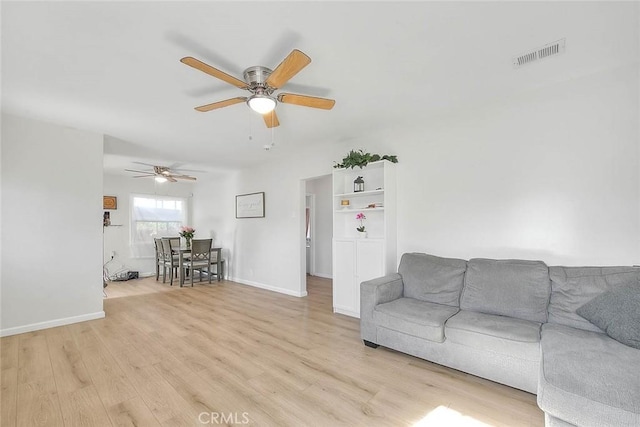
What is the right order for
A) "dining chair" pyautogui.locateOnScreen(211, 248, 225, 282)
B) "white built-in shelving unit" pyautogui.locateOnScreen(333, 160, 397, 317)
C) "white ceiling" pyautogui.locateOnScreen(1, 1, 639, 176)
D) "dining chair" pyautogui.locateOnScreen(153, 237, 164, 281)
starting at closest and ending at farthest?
1. "white ceiling" pyautogui.locateOnScreen(1, 1, 639, 176)
2. "white built-in shelving unit" pyautogui.locateOnScreen(333, 160, 397, 317)
3. "dining chair" pyautogui.locateOnScreen(211, 248, 225, 282)
4. "dining chair" pyautogui.locateOnScreen(153, 237, 164, 281)

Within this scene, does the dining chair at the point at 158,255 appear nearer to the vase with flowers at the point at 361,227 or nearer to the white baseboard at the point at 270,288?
the white baseboard at the point at 270,288

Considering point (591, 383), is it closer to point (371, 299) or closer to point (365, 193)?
point (371, 299)

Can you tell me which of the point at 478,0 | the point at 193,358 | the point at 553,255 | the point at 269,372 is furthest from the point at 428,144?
the point at 193,358

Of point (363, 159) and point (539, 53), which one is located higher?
point (539, 53)

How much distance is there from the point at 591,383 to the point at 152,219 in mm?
8118

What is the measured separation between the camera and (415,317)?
2.49 meters

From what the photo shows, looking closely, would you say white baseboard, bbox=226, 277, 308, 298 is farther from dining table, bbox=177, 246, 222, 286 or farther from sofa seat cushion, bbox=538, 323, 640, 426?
sofa seat cushion, bbox=538, 323, 640, 426

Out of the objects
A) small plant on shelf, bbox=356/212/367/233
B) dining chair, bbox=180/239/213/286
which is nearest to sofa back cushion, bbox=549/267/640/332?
small plant on shelf, bbox=356/212/367/233

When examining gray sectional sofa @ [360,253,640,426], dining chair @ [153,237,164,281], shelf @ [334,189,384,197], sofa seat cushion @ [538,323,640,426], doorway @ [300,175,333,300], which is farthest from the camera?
doorway @ [300,175,333,300]

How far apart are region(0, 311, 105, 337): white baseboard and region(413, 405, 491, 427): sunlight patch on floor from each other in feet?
13.1

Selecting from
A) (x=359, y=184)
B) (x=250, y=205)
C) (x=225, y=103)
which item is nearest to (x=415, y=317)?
(x=359, y=184)

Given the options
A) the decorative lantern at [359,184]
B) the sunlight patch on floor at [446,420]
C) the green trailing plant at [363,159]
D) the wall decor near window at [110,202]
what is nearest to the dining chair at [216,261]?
the wall decor near window at [110,202]

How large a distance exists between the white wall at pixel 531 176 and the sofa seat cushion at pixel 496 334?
2.56 feet

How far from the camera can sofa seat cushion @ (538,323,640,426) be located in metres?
1.29
